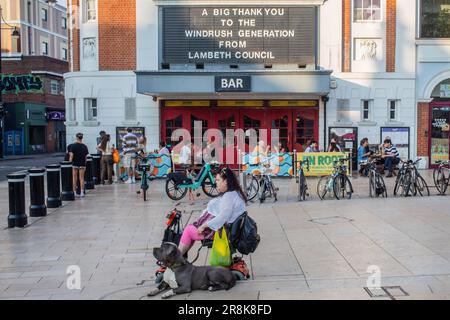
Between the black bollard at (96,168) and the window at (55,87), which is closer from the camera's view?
the black bollard at (96,168)

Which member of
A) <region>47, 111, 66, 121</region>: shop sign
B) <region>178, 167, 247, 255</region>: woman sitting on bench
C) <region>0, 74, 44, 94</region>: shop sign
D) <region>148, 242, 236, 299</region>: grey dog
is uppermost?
<region>0, 74, 44, 94</region>: shop sign

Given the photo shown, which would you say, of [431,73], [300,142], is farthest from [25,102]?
[431,73]

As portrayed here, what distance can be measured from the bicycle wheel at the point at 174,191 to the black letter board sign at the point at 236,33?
9.02 metres

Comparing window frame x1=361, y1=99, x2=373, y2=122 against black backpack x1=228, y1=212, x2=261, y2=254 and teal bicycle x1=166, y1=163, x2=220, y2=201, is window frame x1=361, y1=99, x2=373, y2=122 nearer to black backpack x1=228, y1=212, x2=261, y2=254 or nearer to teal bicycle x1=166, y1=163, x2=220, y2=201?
teal bicycle x1=166, y1=163, x2=220, y2=201

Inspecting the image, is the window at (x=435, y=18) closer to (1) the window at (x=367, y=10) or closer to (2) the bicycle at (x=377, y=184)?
(1) the window at (x=367, y=10)

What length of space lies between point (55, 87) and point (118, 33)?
3009 centimetres

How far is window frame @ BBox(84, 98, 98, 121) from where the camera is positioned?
80.8ft

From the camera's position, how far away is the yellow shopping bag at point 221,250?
7.05 metres

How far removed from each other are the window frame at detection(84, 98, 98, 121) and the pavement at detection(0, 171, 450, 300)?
10.6 m

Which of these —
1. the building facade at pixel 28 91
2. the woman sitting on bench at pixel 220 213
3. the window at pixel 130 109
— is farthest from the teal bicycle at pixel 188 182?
the building facade at pixel 28 91

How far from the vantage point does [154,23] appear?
23.9m

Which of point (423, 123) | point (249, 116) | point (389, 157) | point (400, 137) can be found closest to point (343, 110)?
point (400, 137)

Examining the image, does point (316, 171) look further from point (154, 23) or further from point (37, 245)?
point (37, 245)

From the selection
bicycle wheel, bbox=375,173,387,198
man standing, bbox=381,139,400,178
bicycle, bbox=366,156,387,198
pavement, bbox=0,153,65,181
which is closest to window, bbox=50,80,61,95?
pavement, bbox=0,153,65,181
